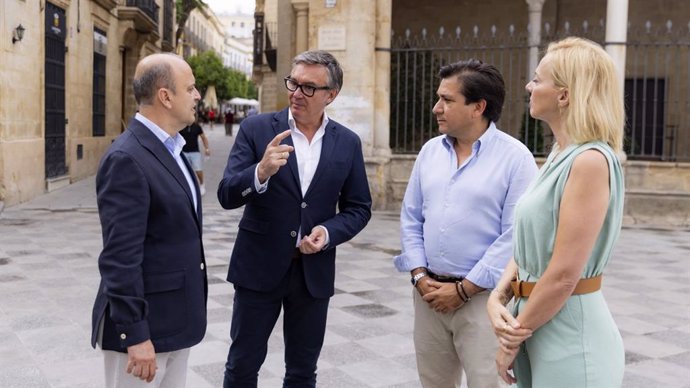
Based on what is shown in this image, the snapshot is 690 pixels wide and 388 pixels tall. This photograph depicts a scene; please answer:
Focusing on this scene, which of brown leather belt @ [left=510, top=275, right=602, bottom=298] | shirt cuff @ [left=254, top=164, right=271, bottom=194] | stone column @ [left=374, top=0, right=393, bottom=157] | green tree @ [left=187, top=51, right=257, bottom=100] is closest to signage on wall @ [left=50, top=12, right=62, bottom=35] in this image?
stone column @ [left=374, top=0, right=393, bottom=157]

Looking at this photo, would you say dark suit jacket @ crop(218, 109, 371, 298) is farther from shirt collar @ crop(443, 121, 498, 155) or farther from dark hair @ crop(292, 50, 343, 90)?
shirt collar @ crop(443, 121, 498, 155)

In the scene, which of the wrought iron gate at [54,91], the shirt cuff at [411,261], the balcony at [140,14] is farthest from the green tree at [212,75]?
the shirt cuff at [411,261]

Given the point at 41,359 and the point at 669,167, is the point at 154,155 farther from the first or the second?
the point at 669,167

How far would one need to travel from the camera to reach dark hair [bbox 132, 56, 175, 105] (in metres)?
2.47

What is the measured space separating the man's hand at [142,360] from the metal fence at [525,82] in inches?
390

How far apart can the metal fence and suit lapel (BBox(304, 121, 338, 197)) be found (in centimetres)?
884

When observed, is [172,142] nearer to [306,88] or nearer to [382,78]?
[306,88]

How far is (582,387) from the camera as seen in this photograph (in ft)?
6.86

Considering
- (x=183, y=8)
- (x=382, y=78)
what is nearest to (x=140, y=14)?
(x=382, y=78)

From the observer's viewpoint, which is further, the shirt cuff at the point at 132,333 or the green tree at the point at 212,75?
the green tree at the point at 212,75

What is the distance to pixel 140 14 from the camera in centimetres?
1905

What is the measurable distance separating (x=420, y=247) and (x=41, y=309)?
12.3 feet

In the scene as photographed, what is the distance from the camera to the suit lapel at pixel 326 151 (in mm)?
3127

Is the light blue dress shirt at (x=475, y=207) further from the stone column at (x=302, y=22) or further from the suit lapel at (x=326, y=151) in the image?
the stone column at (x=302, y=22)
